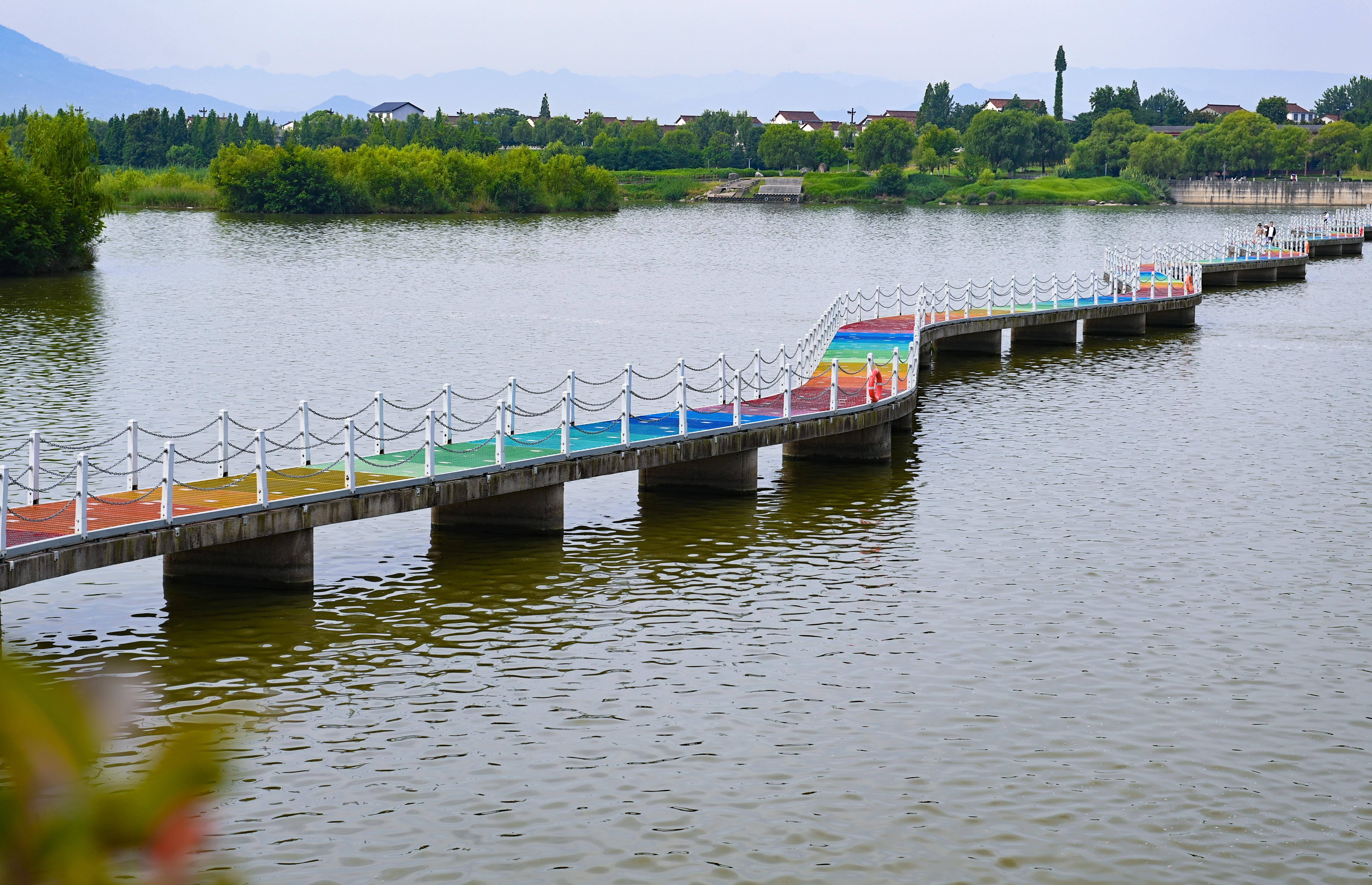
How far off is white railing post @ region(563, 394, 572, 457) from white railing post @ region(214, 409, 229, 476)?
18.0 feet

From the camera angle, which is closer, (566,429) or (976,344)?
(566,429)

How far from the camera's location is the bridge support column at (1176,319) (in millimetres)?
62125

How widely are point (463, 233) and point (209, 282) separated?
138 feet

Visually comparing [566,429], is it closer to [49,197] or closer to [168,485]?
[168,485]

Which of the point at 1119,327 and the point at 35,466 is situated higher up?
the point at 1119,327

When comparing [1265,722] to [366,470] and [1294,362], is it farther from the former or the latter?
[1294,362]

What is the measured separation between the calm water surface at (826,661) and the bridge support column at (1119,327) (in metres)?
14.2

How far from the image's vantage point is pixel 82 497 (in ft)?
62.8

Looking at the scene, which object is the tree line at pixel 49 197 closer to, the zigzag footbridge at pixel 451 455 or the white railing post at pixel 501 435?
the zigzag footbridge at pixel 451 455

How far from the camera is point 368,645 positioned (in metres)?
20.9

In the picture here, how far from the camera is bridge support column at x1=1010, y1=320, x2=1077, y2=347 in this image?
55969 millimetres

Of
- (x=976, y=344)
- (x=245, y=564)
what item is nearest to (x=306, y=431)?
(x=245, y=564)

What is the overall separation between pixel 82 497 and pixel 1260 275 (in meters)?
77.5

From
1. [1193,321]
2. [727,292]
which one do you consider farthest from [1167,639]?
[727,292]
